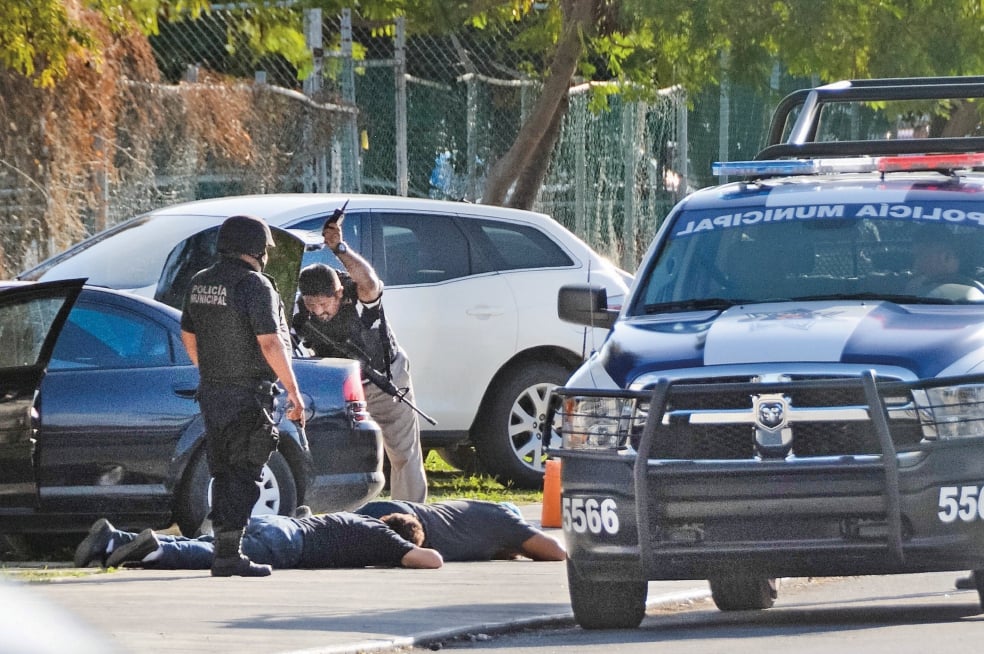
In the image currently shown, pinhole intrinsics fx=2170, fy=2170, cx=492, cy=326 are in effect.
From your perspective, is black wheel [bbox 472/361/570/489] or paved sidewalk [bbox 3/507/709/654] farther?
black wheel [bbox 472/361/570/489]

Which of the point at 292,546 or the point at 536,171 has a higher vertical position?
the point at 536,171

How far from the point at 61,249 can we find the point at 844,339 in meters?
7.71

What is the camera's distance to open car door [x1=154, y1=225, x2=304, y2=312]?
12055 mm

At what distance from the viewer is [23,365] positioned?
34.0 ft

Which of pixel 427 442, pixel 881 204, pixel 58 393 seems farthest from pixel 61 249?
pixel 881 204

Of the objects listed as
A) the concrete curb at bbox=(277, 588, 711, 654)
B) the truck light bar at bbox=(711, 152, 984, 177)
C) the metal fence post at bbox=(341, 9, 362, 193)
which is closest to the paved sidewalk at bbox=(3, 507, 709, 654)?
the concrete curb at bbox=(277, 588, 711, 654)

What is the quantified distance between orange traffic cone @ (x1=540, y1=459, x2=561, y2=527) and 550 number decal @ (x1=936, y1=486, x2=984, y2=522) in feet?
14.6

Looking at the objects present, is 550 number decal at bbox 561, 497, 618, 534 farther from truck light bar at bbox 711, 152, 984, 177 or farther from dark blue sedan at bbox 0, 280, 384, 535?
dark blue sedan at bbox 0, 280, 384, 535

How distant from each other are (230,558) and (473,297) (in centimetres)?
476

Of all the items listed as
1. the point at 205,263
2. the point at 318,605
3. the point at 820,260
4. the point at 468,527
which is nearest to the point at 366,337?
the point at 205,263

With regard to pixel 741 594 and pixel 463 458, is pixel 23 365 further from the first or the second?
pixel 463 458

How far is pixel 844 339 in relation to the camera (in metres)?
7.45

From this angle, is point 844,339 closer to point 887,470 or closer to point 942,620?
point 887,470

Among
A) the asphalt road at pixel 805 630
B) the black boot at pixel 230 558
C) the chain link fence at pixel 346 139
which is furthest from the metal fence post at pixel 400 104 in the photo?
the asphalt road at pixel 805 630
